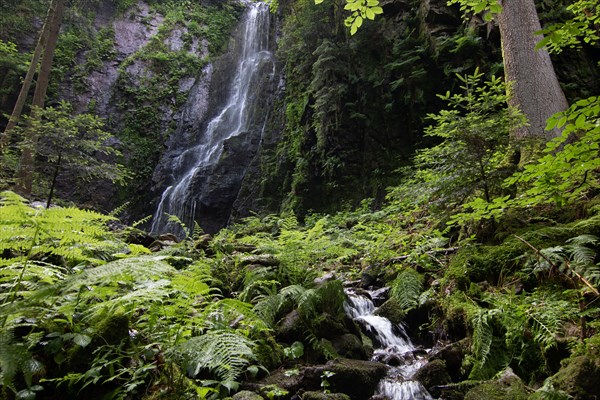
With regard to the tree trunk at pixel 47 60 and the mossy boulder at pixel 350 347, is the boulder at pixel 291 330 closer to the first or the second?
the mossy boulder at pixel 350 347

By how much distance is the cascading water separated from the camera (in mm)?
3135

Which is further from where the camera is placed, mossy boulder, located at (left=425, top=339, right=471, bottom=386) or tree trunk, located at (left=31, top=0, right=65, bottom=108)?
tree trunk, located at (left=31, top=0, right=65, bottom=108)

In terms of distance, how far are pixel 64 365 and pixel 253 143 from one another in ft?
54.4

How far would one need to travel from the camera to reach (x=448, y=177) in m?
4.62

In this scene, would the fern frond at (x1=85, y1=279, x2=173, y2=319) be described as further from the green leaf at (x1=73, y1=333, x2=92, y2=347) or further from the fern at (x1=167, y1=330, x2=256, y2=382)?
the fern at (x1=167, y1=330, x2=256, y2=382)

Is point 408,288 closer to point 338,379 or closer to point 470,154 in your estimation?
point 470,154

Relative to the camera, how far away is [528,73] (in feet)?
20.0

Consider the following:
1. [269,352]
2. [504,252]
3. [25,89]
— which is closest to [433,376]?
[269,352]

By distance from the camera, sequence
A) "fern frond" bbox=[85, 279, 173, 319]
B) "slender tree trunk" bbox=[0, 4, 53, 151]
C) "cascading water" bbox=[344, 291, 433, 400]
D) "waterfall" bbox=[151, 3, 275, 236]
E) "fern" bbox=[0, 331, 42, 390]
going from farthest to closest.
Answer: "waterfall" bbox=[151, 3, 275, 236] < "slender tree trunk" bbox=[0, 4, 53, 151] < "cascading water" bbox=[344, 291, 433, 400] < "fern frond" bbox=[85, 279, 173, 319] < "fern" bbox=[0, 331, 42, 390]

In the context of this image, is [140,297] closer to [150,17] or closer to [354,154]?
[354,154]

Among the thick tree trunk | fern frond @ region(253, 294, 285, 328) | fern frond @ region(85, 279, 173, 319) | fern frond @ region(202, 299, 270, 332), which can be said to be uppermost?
the thick tree trunk

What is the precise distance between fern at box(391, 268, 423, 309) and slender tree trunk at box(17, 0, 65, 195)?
25.6 feet

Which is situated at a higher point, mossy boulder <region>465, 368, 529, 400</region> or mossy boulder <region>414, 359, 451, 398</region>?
mossy boulder <region>465, 368, 529, 400</region>

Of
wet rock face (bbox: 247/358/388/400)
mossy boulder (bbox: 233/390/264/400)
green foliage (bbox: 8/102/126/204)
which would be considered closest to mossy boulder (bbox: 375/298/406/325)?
wet rock face (bbox: 247/358/388/400)
